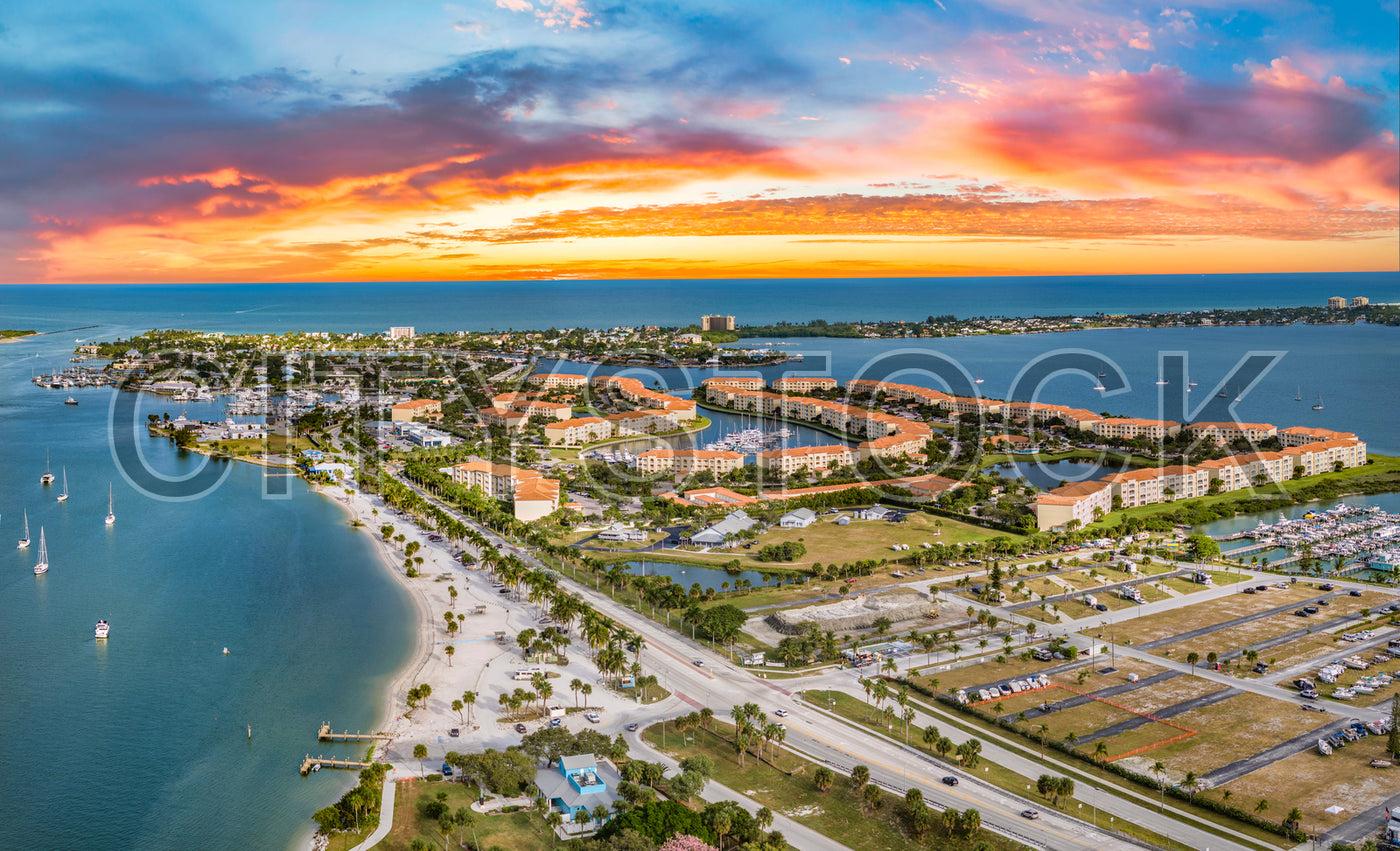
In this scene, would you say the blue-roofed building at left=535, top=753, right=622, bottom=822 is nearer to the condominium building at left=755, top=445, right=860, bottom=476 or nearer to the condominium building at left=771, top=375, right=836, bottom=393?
the condominium building at left=755, top=445, right=860, bottom=476

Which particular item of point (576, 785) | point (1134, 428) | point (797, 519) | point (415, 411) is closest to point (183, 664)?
point (576, 785)

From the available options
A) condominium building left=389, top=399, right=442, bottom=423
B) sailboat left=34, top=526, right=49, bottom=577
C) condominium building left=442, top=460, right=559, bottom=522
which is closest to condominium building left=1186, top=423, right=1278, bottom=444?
condominium building left=442, top=460, right=559, bottom=522

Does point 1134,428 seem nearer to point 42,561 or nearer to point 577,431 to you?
point 577,431

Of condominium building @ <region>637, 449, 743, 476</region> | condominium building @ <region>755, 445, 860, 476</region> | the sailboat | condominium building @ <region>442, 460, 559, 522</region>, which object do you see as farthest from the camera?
condominium building @ <region>755, 445, 860, 476</region>

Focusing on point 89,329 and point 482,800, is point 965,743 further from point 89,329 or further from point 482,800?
point 89,329

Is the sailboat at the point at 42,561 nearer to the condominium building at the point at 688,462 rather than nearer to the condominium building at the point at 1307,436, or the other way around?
the condominium building at the point at 688,462

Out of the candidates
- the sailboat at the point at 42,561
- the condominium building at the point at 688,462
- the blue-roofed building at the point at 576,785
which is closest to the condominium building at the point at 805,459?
the condominium building at the point at 688,462
